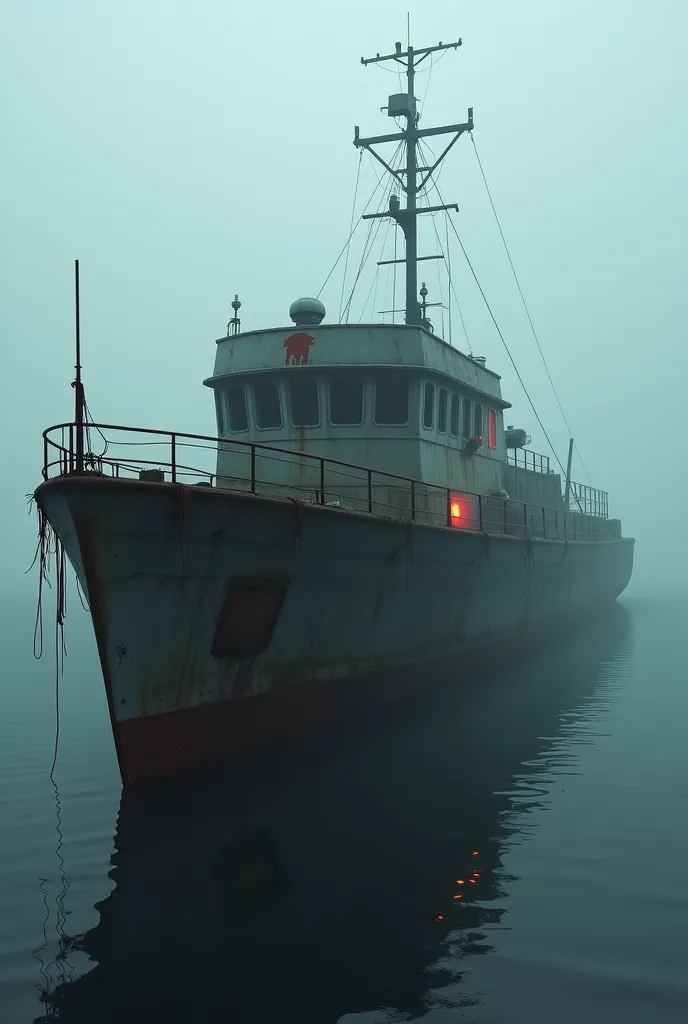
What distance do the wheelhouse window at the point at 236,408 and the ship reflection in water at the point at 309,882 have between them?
6693 mm

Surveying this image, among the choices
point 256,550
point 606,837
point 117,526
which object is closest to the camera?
point 606,837

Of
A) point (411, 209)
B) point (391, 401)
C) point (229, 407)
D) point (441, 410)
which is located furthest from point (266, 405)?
point (411, 209)

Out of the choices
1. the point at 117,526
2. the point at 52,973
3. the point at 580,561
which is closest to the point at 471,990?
the point at 52,973

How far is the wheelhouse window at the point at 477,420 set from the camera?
20.3 meters

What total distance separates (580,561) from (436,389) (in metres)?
13.0

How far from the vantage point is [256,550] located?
11.4 metres

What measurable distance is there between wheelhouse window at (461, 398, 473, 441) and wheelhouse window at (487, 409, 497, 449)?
57.8 inches

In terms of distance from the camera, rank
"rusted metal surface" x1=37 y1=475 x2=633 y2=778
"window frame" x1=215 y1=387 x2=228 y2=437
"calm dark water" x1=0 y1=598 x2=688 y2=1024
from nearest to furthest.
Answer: "calm dark water" x1=0 y1=598 x2=688 y2=1024, "rusted metal surface" x1=37 y1=475 x2=633 y2=778, "window frame" x1=215 y1=387 x2=228 y2=437

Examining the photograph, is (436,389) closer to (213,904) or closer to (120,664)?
(120,664)

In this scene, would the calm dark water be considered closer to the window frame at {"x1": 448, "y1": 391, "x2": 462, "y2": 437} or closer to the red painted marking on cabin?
the window frame at {"x1": 448, "y1": 391, "x2": 462, "y2": 437}

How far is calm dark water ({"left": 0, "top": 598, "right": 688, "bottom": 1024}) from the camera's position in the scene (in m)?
6.19

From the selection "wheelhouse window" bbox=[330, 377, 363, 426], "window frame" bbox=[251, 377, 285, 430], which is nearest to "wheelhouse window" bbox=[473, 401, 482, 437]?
"wheelhouse window" bbox=[330, 377, 363, 426]

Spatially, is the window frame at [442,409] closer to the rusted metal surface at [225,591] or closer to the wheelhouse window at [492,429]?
the rusted metal surface at [225,591]

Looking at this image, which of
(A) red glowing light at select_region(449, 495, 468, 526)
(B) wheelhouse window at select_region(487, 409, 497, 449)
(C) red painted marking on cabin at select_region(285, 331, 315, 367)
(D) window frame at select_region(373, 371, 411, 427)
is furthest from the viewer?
(B) wheelhouse window at select_region(487, 409, 497, 449)
